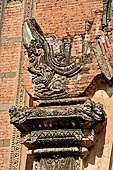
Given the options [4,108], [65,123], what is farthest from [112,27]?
[4,108]

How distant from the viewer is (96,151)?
252 inches

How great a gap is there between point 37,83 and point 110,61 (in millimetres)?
1017

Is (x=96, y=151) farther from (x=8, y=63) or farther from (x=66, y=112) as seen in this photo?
(x=8, y=63)

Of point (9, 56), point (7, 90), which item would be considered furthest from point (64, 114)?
point (9, 56)

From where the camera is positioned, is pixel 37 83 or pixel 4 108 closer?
pixel 37 83

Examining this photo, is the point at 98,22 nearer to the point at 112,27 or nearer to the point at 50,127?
the point at 112,27

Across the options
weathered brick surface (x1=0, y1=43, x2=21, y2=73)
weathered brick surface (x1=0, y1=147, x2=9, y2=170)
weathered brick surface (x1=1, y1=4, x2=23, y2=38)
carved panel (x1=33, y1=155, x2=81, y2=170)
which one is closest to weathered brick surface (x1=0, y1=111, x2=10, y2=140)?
weathered brick surface (x1=0, y1=147, x2=9, y2=170)

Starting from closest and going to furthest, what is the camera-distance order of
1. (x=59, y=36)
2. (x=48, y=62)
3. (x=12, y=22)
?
(x=48, y=62) → (x=59, y=36) → (x=12, y=22)

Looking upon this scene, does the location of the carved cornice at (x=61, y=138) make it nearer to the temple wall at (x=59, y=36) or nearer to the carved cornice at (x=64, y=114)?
the carved cornice at (x=64, y=114)

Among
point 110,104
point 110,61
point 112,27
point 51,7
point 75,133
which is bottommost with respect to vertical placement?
point 75,133

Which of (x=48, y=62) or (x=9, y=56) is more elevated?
(x=9, y=56)

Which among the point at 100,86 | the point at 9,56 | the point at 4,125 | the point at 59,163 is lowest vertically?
the point at 59,163

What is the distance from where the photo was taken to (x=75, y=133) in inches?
248

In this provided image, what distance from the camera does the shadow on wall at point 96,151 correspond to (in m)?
6.37
